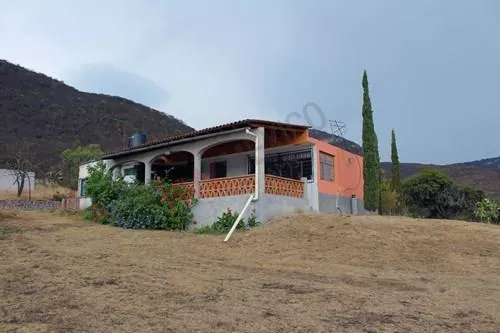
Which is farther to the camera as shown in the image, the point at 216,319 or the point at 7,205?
the point at 7,205

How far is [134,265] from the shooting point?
33.1 feet

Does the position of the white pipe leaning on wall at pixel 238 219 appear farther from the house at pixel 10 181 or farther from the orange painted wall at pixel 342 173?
the house at pixel 10 181

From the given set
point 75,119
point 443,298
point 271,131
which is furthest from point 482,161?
point 443,298

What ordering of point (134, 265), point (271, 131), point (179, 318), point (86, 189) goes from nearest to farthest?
point (179, 318) < point (134, 265) < point (271, 131) < point (86, 189)

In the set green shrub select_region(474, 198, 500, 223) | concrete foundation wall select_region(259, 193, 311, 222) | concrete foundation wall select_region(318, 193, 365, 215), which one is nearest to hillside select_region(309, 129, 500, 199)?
green shrub select_region(474, 198, 500, 223)

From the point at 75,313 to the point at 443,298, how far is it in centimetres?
593

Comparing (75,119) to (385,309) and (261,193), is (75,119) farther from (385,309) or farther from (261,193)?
(385,309)

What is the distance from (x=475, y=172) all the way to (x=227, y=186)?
57215 millimetres

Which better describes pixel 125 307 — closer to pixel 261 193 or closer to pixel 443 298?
pixel 443 298

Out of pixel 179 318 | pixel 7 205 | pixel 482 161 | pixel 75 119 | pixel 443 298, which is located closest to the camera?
pixel 179 318

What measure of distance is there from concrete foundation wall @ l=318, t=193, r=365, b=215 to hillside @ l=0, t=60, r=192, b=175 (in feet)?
124

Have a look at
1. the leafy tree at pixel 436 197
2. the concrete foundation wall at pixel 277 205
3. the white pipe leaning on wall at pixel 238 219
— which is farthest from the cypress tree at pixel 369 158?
the leafy tree at pixel 436 197

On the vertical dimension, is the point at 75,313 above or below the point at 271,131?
below

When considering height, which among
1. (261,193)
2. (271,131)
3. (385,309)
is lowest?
(385,309)
